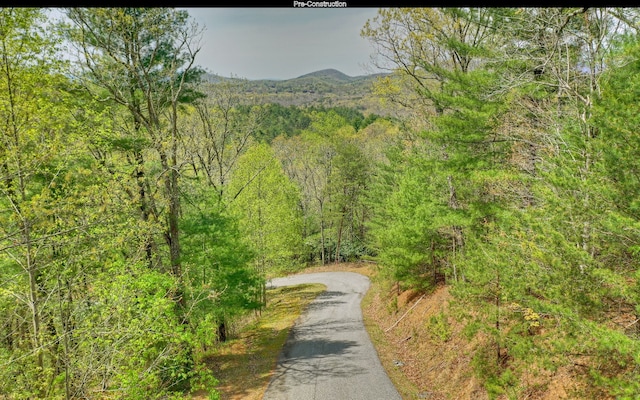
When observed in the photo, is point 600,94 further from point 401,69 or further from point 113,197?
point 401,69

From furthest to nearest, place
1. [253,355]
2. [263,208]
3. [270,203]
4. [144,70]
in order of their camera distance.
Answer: [270,203], [263,208], [253,355], [144,70]

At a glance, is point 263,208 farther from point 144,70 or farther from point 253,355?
point 144,70

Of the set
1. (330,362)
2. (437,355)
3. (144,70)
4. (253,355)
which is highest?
(144,70)

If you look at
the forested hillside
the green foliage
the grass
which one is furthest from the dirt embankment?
the green foliage

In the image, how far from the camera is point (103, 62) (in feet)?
39.6

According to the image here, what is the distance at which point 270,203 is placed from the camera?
24719 mm

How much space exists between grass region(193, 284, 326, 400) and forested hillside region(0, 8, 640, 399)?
4.73ft

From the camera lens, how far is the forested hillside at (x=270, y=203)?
214 inches

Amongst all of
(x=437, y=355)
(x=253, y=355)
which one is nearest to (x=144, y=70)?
(x=253, y=355)

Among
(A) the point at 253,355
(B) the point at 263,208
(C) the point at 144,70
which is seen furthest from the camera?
(B) the point at 263,208

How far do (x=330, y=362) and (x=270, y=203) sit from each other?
12.7m

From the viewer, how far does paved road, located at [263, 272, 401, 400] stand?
37.5ft

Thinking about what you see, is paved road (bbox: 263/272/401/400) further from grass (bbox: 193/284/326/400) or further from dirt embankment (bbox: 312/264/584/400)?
dirt embankment (bbox: 312/264/584/400)

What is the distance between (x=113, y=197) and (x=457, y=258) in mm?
8898
